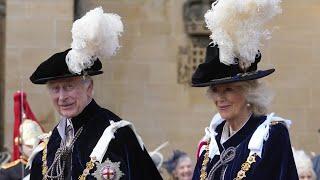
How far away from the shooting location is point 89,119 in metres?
4.86

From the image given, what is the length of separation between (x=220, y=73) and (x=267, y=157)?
498 mm

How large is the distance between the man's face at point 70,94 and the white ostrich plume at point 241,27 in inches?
36.0

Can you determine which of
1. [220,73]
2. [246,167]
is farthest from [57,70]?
[246,167]

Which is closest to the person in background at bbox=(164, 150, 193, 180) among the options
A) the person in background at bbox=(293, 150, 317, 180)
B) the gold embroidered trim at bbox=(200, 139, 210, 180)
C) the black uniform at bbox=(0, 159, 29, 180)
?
the person in background at bbox=(293, 150, 317, 180)

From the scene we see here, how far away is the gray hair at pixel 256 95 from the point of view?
429cm

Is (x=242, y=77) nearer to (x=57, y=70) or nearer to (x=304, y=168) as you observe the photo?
(x=57, y=70)

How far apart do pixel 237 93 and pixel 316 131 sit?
198 inches

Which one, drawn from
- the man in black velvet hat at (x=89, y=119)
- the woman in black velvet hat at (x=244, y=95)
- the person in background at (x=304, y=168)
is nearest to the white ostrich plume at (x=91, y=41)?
the man in black velvet hat at (x=89, y=119)

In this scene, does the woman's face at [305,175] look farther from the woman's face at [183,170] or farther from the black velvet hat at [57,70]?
the black velvet hat at [57,70]

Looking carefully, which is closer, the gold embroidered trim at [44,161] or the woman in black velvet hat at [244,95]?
the woman in black velvet hat at [244,95]

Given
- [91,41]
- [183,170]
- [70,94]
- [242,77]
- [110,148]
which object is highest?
[91,41]

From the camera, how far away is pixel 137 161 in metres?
4.79

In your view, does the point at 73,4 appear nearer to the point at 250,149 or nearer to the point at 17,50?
the point at 17,50

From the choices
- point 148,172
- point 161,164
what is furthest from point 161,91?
point 148,172
